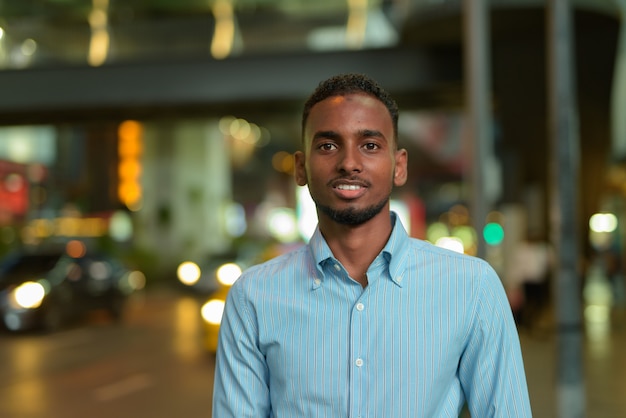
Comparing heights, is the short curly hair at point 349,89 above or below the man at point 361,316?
above

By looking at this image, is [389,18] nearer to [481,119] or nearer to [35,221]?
[481,119]

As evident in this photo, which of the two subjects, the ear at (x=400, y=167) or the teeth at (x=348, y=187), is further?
the ear at (x=400, y=167)

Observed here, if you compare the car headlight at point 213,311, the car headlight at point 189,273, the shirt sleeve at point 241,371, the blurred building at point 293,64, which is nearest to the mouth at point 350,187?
the shirt sleeve at point 241,371

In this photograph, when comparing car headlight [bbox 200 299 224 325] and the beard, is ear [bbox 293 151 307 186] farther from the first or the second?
car headlight [bbox 200 299 224 325]

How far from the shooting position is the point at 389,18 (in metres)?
24.2

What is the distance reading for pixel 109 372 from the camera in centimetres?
1374

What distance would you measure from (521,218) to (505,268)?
1594mm

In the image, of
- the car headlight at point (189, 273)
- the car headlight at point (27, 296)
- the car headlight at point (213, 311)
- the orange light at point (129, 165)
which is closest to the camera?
the car headlight at point (213, 311)

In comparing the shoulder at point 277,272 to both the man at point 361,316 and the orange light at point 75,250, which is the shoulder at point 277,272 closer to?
the man at point 361,316

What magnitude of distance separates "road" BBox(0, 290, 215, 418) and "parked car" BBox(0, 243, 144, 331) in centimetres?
40

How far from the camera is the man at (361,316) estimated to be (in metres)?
2.18

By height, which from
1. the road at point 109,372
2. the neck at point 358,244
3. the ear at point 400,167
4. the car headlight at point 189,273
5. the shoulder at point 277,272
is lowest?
the road at point 109,372

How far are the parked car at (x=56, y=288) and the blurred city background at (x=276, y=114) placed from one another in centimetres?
6

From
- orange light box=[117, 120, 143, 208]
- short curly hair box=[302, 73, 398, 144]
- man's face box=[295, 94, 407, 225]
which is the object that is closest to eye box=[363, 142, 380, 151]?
man's face box=[295, 94, 407, 225]
